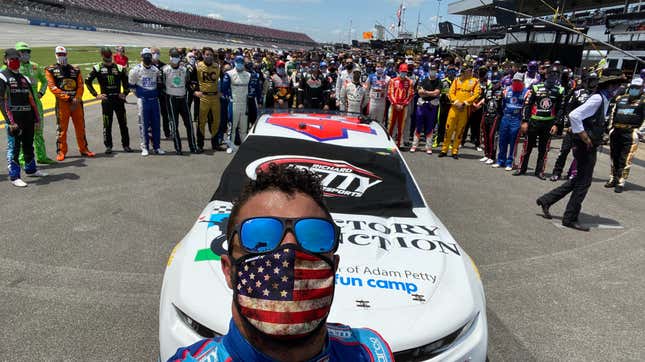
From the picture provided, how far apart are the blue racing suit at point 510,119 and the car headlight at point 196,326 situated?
7706 mm

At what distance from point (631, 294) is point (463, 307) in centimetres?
283

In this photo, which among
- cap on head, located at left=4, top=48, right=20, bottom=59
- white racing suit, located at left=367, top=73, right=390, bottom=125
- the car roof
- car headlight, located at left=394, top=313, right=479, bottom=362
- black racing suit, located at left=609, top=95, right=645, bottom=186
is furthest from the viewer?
white racing suit, located at left=367, top=73, right=390, bottom=125

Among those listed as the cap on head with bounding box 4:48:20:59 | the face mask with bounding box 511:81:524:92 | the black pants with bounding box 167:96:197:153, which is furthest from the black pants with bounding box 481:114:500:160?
the cap on head with bounding box 4:48:20:59

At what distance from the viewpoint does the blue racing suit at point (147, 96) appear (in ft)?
24.8

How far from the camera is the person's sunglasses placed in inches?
34.9

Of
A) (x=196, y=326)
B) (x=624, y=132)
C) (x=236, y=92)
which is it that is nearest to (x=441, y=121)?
(x=624, y=132)

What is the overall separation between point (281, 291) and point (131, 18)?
102m

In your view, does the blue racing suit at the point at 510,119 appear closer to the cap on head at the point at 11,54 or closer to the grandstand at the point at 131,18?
the cap on head at the point at 11,54

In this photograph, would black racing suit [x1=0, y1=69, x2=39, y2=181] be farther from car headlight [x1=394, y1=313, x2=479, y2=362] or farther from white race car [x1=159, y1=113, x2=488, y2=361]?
car headlight [x1=394, y1=313, x2=479, y2=362]

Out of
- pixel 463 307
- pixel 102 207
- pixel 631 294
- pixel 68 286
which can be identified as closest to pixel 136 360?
pixel 68 286

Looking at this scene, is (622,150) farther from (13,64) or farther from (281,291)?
(13,64)

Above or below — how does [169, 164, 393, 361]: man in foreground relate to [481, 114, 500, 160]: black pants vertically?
above

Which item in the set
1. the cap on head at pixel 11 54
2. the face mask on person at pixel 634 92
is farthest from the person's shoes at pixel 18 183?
the face mask on person at pixel 634 92

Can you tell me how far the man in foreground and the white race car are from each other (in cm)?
45
